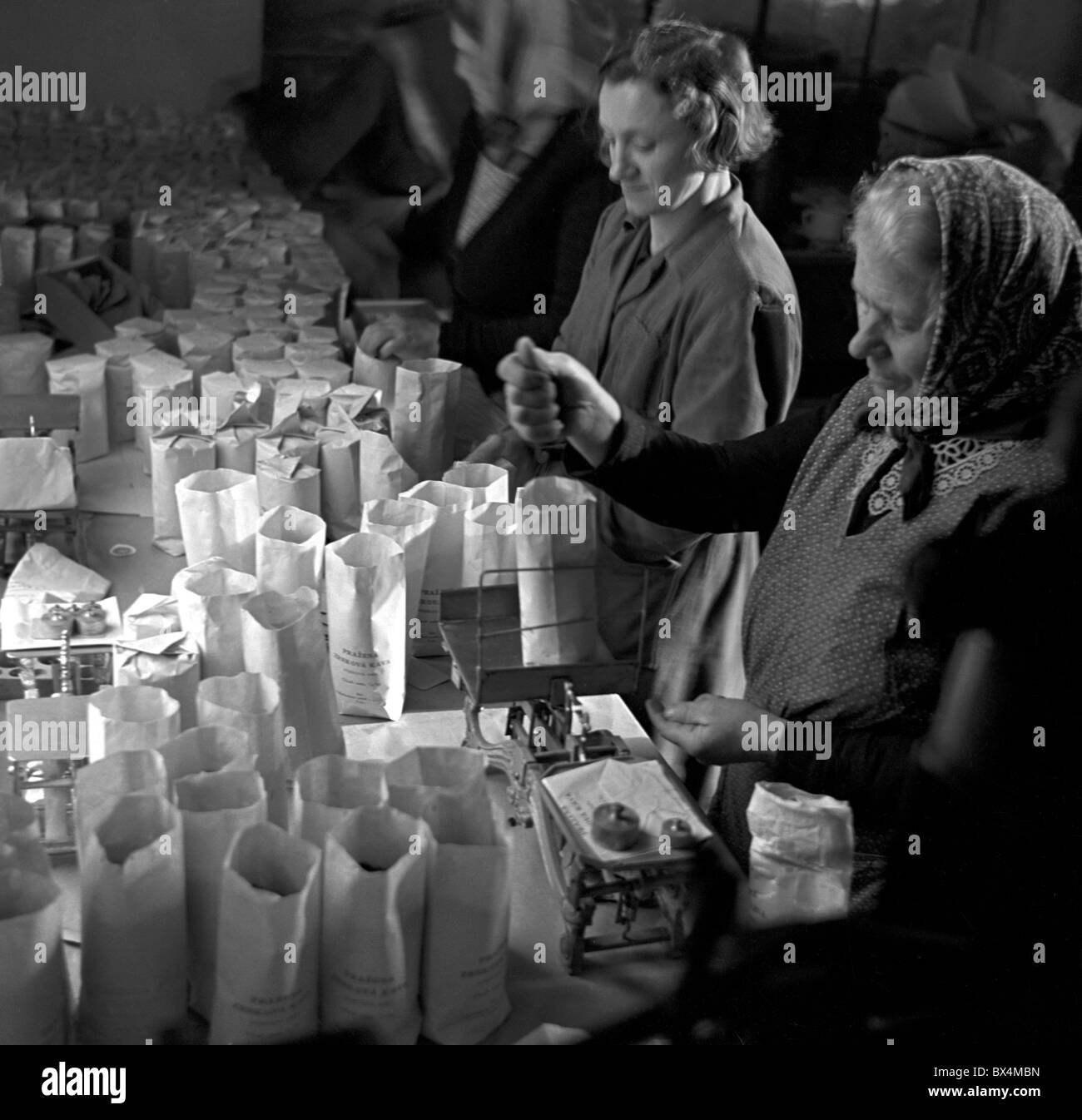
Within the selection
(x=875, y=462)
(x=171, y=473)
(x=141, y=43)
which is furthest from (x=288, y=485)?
(x=875, y=462)

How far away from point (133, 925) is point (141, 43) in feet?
4.40

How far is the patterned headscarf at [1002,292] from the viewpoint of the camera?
3.92ft

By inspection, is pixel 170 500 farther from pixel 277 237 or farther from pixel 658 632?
pixel 277 237

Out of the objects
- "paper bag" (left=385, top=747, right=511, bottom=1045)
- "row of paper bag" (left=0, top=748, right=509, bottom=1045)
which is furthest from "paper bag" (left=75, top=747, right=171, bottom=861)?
"paper bag" (left=385, top=747, right=511, bottom=1045)

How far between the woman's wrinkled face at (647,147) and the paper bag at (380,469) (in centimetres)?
57

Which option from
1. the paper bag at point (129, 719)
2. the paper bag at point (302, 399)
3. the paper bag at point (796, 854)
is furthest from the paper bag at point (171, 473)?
the paper bag at point (796, 854)

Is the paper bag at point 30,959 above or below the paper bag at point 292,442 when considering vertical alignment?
below

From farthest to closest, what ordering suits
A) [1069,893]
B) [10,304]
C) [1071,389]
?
1. [10,304]
2. [1069,893]
3. [1071,389]

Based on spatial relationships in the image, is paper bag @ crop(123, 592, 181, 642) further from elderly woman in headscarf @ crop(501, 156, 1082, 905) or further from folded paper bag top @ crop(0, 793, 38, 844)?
elderly woman in headscarf @ crop(501, 156, 1082, 905)

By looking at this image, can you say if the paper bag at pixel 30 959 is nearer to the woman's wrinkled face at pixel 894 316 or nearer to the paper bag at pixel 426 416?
the woman's wrinkled face at pixel 894 316

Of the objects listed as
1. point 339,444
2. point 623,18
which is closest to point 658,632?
point 339,444

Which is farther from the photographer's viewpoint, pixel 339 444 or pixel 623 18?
pixel 339 444

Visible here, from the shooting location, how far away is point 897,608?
1.35m

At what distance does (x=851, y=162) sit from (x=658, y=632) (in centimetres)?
86
